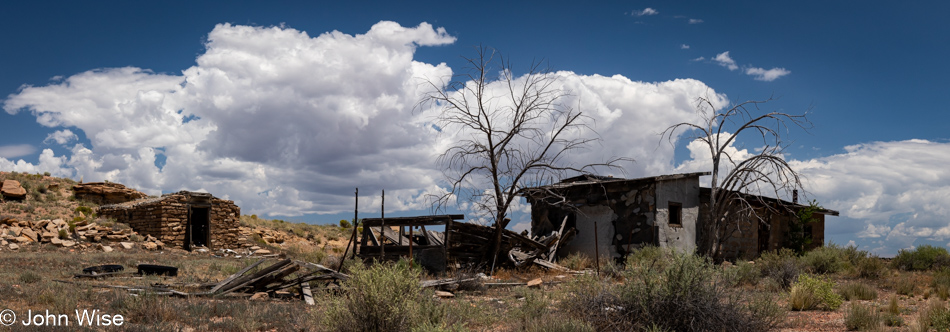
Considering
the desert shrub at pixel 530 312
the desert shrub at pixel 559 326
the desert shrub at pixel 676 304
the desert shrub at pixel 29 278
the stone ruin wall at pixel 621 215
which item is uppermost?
the stone ruin wall at pixel 621 215

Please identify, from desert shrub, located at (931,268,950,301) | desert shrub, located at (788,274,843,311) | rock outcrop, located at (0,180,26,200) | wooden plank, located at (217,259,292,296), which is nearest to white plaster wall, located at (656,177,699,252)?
desert shrub, located at (931,268,950,301)

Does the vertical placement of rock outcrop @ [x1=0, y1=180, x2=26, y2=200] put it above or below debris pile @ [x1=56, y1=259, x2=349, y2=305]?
above

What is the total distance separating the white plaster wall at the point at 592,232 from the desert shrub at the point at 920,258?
32.7ft

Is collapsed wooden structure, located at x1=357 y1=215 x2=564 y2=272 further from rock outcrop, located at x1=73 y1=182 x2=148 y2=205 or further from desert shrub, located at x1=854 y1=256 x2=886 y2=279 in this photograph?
rock outcrop, located at x1=73 y1=182 x2=148 y2=205

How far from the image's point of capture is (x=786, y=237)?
24.5 metres

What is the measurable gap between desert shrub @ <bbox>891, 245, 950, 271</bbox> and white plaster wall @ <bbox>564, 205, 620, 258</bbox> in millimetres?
9982

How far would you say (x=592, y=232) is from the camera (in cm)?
2008

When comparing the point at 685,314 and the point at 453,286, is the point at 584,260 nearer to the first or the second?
the point at 453,286

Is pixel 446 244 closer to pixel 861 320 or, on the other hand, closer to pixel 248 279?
pixel 248 279

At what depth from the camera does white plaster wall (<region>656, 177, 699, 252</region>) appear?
19344 millimetres

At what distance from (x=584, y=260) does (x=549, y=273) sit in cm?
218

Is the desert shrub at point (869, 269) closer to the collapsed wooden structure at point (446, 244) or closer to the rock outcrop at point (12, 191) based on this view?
the collapsed wooden structure at point (446, 244)

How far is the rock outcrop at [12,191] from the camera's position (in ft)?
92.6

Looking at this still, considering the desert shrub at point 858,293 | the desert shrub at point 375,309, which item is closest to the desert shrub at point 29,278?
the desert shrub at point 375,309
